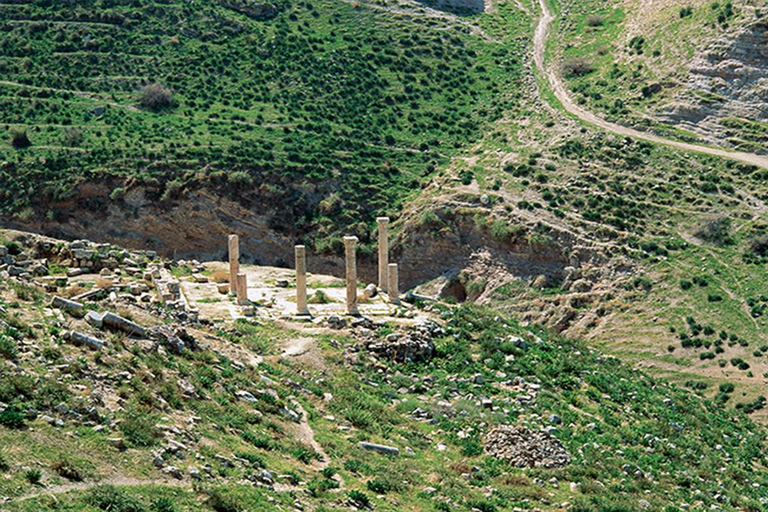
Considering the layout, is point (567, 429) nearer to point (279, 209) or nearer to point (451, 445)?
point (451, 445)

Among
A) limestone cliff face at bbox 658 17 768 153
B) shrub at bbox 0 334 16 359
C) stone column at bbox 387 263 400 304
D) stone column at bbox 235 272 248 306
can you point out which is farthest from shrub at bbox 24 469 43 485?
limestone cliff face at bbox 658 17 768 153

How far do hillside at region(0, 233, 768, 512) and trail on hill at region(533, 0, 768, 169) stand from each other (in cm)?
2375

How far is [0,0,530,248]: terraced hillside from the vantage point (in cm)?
6912

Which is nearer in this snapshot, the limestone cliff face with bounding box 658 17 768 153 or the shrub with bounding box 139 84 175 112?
the limestone cliff face with bounding box 658 17 768 153

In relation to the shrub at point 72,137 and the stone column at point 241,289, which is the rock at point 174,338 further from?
the shrub at point 72,137

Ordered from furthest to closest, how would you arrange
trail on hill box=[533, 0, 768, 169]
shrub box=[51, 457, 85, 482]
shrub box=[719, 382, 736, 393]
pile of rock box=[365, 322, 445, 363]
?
1. trail on hill box=[533, 0, 768, 169]
2. shrub box=[719, 382, 736, 393]
3. pile of rock box=[365, 322, 445, 363]
4. shrub box=[51, 457, 85, 482]

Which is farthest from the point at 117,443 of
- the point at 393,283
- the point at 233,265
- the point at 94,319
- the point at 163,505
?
the point at 393,283

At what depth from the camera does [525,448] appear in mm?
34562

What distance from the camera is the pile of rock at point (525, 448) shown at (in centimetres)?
3419

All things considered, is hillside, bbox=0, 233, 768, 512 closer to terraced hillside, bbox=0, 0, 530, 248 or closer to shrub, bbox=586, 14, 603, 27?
terraced hillside, bbox=0, 0, 530, 248

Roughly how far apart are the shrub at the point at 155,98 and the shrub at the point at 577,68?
27.0 m

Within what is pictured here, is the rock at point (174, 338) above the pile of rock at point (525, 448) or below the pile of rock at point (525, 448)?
above

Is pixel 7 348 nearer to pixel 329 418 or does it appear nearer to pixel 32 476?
A: pixel 32 476

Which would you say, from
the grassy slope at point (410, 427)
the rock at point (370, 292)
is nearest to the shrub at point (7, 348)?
the grassy slope at point (410, 427)
